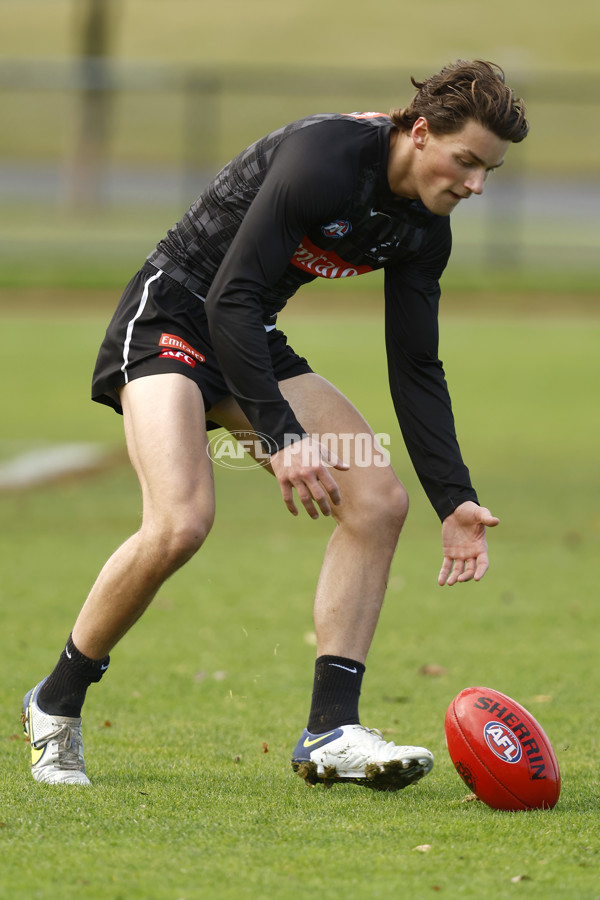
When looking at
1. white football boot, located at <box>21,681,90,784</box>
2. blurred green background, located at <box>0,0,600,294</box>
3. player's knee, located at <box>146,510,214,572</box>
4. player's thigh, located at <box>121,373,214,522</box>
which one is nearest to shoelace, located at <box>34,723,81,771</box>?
white football boot, located at <box>21,681,90,784</box>

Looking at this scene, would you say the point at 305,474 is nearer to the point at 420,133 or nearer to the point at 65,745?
the point at 420,133

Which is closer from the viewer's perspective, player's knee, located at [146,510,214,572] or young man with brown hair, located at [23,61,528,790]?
young man with brown hair, located at [23,61,528,790]

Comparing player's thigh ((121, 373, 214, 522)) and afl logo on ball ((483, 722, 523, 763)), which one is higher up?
player's thigh ((121, 373, 214, 522))

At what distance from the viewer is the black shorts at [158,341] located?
4270 mm

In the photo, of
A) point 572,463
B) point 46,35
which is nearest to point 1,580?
point 572,463

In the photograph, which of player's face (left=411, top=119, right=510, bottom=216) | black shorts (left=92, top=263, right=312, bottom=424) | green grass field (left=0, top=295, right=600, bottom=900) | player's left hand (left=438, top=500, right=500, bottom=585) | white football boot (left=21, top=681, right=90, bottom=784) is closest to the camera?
green grass field (left=0, top=295, right=600, bottom=900)

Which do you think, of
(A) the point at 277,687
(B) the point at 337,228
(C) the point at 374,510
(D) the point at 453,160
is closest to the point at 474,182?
(D) the point at 453,160

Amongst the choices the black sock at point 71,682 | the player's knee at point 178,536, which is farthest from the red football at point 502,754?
the black sock at point 71,682

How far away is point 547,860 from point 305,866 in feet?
2.12

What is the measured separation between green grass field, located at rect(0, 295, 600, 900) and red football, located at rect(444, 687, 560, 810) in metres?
0.07

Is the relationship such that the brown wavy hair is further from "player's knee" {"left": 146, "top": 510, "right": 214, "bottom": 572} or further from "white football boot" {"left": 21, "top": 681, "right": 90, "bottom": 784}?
"white football boot" {"left": 21, "top": 681, "right": 90, "bottom": 784}

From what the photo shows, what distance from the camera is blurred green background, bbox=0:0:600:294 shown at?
25000 millimetres

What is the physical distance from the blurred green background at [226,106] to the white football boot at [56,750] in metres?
18.4

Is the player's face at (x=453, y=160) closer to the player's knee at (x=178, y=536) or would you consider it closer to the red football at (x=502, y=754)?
the player's knee at (x=178, y=536)
